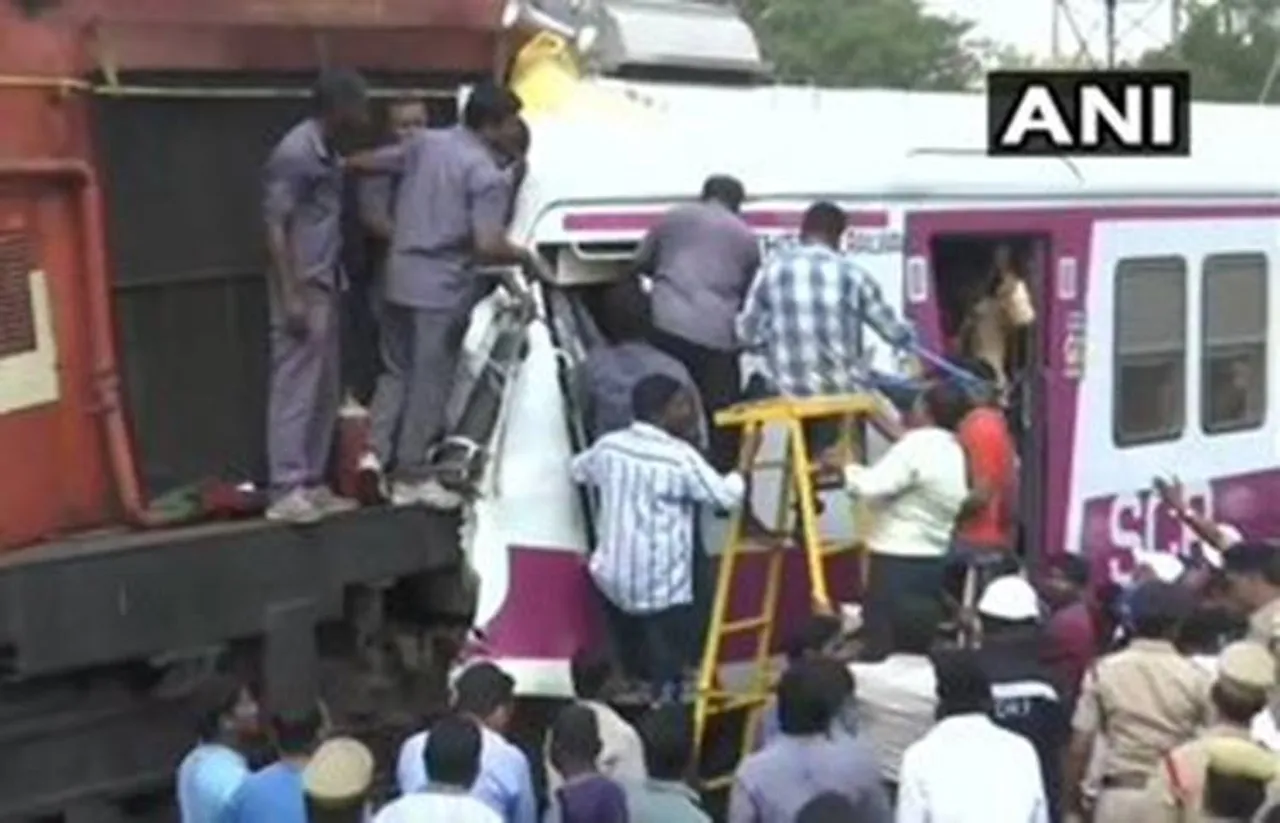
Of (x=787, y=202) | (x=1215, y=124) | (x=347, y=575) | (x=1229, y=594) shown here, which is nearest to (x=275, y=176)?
(x=347, y=575)

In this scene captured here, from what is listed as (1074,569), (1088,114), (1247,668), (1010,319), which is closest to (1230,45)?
(1088,114)

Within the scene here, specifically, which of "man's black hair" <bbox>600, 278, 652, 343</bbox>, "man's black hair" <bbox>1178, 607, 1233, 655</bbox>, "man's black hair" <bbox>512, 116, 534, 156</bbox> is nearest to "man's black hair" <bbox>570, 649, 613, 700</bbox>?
"man's black hair" <bbox>600, 278, 652, 343</bbox>

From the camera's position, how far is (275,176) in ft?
30.3

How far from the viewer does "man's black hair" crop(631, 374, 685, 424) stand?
978 centimetres

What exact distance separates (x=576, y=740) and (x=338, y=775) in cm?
83

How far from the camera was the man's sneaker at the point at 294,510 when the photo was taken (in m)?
9.27

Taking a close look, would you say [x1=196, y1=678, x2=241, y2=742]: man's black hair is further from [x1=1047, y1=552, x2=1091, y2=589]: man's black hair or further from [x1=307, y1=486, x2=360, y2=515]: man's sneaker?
[x1=1047, y1=552, x2=1091, y2=589]: man's black hair

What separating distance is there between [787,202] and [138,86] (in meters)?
2.86

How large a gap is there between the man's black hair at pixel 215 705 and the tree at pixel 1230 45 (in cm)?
3981

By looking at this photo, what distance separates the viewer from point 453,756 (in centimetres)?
704

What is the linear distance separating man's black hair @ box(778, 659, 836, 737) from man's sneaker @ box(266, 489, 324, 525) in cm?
220

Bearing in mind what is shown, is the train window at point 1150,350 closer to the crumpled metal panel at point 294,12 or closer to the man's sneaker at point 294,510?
the crumpled metal panel at point 294,12

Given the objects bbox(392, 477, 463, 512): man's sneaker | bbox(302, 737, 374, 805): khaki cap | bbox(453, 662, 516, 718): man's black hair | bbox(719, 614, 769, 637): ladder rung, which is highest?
bbox(392, 477, 463, 512): man's sneaker

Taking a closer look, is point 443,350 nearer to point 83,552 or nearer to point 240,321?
point 240,321
